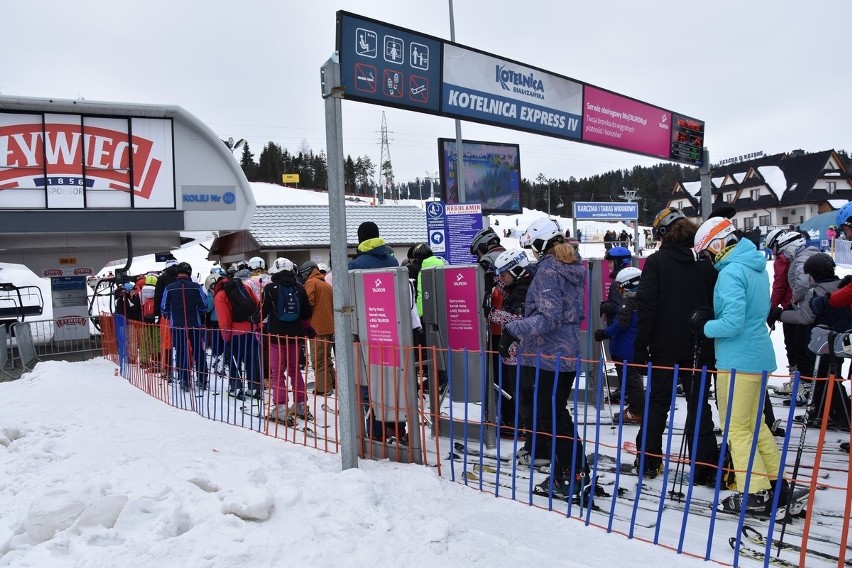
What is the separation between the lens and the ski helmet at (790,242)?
22.6 feet

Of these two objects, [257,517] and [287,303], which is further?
[287,303]

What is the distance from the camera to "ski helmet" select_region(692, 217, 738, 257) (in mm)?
4433

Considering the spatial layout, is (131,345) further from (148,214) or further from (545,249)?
(545,249)

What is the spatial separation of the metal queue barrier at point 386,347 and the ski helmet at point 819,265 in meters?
3.67

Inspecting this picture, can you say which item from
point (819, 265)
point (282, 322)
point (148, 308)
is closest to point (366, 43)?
point (282, 322)

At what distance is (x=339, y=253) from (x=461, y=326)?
77.5 inches

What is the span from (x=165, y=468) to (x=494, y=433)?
298 centimetres

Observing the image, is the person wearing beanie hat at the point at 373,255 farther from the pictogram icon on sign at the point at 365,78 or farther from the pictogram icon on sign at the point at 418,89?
the pictogram icon on sign at the point at 365,78

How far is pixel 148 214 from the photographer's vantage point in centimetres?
1318

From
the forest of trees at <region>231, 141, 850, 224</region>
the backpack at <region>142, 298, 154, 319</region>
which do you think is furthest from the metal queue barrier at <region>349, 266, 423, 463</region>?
the forest of trees at <region>231, 141, 850, 224</region>

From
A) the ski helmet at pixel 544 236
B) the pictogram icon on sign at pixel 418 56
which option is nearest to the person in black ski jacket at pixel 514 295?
the ski helmet at pixel 544 236

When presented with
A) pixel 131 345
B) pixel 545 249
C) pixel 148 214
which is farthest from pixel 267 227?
pixel 545 249

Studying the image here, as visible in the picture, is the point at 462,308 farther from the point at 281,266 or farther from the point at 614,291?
the point at 281,266

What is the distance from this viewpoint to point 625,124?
9250 mm
